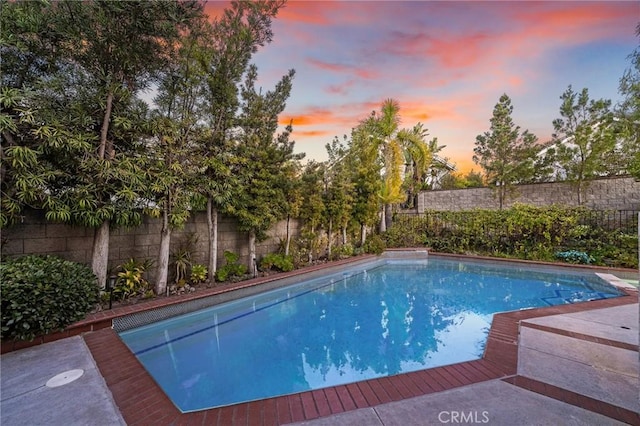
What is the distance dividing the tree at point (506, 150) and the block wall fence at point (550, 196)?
578mm

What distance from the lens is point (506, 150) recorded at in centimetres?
1294

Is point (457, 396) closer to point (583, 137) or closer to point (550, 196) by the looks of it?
point (583, 137)

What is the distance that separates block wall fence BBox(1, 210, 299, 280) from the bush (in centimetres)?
119

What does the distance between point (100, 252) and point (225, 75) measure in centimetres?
464

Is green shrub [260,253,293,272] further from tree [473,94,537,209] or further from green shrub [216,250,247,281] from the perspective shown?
tree [473,94,537,209]

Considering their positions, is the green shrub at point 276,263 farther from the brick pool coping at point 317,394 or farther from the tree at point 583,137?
the tree at point 583,137

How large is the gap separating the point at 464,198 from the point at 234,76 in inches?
527

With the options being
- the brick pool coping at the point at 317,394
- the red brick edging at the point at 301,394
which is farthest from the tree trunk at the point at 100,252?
the brick pool coping at the point at 317,394

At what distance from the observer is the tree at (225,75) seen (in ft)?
20.2

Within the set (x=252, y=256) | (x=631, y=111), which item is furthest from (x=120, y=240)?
(x=631, y=111)

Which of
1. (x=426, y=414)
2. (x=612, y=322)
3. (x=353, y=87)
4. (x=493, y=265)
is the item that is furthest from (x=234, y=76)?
(x=493, y=265)

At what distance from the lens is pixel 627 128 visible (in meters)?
8.81

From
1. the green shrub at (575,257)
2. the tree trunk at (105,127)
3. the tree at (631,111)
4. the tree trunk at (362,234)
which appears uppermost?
the tree at (631,111)

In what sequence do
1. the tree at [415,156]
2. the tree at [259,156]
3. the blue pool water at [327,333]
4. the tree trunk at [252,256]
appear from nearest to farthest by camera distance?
the blue pool water at [327,333]
the tree at [259,156]
the tree trunk at [252,256]
the tree at [415,156]
